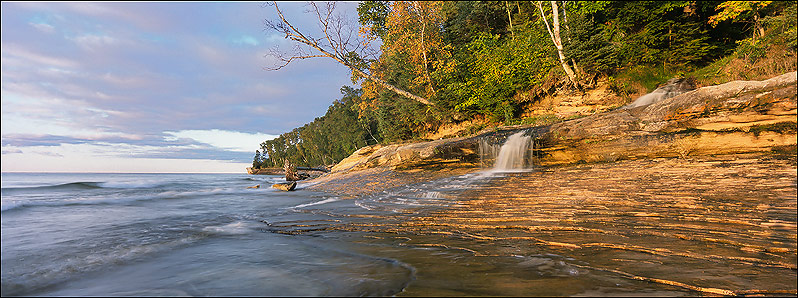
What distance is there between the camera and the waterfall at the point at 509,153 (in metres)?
10.9

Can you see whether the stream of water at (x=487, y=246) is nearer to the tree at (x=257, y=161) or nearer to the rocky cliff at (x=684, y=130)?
the rocky cliff at (x=684, y=130)

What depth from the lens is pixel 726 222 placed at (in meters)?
4.14

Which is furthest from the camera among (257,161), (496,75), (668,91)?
(257,161)

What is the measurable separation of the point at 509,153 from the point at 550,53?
31.3 feet

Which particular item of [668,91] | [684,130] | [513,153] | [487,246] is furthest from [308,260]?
[668,91]

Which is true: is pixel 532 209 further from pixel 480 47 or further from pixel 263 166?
pixel 263 166

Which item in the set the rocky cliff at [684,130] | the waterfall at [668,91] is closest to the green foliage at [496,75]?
the waterfall at [668,91]

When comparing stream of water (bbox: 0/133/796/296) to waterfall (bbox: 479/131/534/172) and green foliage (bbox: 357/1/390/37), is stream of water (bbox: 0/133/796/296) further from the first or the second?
green foliage (bbox: 357/1/390/37)

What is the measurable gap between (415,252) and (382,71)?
2359 centimetres

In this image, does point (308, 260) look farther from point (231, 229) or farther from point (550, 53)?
point (550, 53)

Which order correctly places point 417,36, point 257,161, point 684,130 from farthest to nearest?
point 257,161 → point 417,36 → point 684,130

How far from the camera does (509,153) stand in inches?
449

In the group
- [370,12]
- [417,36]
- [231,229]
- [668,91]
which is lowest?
[231,229]

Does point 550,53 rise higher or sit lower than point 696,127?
higher
